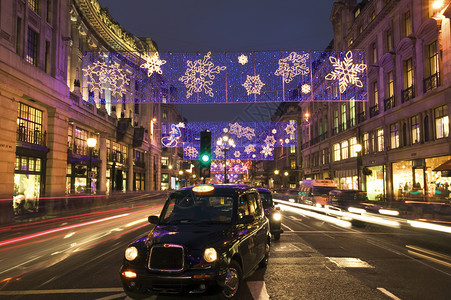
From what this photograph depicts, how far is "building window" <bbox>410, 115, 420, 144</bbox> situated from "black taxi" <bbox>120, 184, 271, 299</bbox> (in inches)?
989

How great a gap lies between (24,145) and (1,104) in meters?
3.69

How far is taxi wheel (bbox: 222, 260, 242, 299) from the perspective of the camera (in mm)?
5242

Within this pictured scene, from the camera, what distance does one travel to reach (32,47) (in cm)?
2289

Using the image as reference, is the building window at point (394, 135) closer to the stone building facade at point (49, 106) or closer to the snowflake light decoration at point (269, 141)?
the snowflake light decoration at point (269, 141)

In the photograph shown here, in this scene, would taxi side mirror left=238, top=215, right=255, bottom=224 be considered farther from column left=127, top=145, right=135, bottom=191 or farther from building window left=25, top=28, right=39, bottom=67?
column left=127, top=145, right=135, bottom=191

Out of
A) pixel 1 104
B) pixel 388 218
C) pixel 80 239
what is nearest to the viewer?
pixel 80 239

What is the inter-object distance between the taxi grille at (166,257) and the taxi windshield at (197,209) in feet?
3.40

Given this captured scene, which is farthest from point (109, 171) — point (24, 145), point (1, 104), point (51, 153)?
point (1, 104)

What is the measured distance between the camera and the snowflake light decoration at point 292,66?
2322 centimetres

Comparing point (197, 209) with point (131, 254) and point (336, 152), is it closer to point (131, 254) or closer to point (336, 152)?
point (131, 254)

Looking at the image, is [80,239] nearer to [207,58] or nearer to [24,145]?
[24,145]

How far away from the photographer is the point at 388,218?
54.6 feet

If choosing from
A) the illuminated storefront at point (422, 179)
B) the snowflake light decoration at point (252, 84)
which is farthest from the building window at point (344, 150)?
the snowflake light decoration at point (252, 84)

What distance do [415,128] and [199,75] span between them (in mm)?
17753
